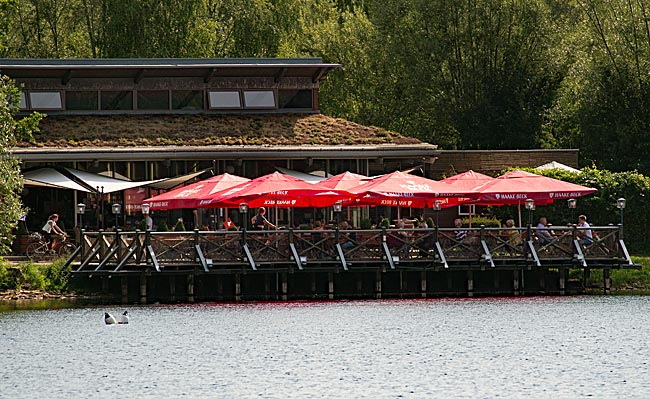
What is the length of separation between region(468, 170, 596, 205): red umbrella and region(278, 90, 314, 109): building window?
40.9 feet

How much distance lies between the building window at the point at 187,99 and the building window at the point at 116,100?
1.55m

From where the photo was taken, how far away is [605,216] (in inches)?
1913

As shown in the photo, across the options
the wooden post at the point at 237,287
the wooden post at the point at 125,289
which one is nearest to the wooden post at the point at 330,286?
the wooden post at the point at 237,287

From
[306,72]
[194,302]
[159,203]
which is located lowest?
[194,302]

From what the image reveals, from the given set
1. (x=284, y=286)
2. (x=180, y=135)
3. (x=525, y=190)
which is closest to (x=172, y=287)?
(x=284, y=286)

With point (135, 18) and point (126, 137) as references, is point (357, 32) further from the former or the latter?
point (126, 137)

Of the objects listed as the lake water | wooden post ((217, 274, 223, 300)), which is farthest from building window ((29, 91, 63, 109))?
the lake water

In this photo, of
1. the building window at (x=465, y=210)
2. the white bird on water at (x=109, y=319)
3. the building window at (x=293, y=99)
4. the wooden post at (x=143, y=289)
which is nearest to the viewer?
the white bird on water at (x=109, y=319)

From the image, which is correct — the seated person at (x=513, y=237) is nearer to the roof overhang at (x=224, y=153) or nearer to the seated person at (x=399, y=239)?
the seated person at (x=399, y=239)

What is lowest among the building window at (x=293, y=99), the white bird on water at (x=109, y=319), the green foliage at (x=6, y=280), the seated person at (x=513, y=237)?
the white bird on water at (x=109, y=319)

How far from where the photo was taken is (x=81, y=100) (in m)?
51.1

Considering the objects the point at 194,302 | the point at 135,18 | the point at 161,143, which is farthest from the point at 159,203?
the point at 135,18

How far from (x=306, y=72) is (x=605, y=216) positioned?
38.3 feet

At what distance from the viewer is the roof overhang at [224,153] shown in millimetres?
46875
